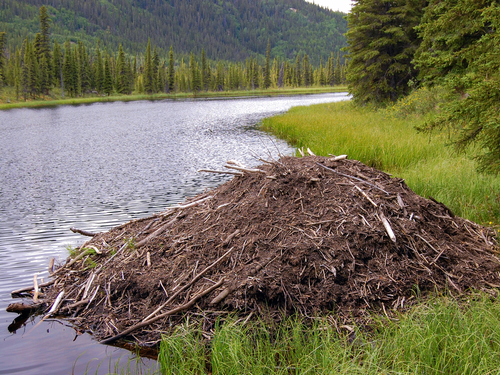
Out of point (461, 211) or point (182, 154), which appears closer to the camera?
point (461, 211)

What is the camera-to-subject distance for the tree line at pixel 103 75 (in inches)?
3039

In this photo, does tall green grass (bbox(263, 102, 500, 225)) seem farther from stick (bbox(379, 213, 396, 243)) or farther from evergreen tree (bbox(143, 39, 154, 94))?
evergreen tree (bbox(143, 39, 154, 94))

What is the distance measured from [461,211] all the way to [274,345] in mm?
4816

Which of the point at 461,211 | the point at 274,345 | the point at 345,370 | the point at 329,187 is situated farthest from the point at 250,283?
the point at 461,211

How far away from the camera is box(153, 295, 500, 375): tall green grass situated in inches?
130

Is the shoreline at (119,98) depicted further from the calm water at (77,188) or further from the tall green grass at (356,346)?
the tall green grass at (356,346)

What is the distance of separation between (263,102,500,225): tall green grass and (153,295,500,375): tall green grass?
350cm

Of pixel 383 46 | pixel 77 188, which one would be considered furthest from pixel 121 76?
pixel 77 188

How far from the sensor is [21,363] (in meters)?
4.28

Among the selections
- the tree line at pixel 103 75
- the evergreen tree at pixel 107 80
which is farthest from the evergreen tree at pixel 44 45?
the evergreen tree at pixel 107 80

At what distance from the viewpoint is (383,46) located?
25453mm

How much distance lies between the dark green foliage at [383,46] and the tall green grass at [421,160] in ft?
19.5

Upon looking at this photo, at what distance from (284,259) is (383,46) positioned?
81.2 feet

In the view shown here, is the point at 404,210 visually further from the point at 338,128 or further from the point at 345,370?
the point at 338,128
